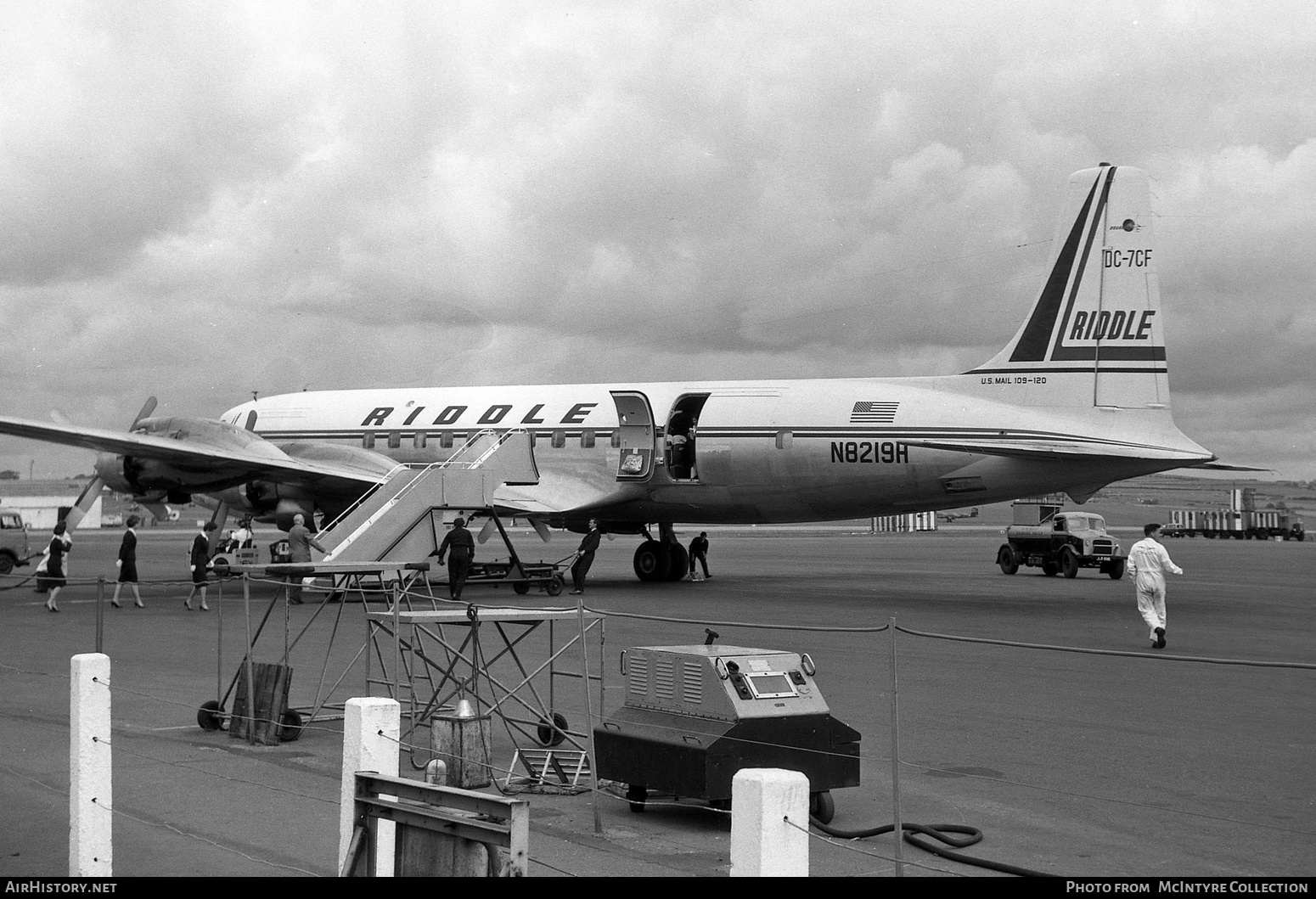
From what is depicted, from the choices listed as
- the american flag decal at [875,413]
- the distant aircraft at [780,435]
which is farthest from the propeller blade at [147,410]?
the american flag decal at [875,413]

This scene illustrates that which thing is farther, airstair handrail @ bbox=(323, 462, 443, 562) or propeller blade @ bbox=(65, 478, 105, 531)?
propeller blade @ bbox=(65, 478, 105, 531)

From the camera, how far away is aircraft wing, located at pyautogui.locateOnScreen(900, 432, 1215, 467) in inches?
862

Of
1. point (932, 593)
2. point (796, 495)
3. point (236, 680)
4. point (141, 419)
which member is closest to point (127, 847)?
point (236, 680)

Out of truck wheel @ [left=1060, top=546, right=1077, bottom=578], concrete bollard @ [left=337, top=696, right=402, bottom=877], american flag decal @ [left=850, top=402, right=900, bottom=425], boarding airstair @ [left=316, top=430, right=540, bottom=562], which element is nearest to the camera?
concrete bollard @ [left=337, top=696, right=402, bottom=877]

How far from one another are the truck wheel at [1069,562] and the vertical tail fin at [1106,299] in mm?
13244

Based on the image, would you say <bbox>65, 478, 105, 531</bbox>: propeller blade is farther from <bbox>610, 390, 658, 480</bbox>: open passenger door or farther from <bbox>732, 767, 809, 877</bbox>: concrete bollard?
<bbox>732, 767, 809, 877</bbox>: concrete bollard

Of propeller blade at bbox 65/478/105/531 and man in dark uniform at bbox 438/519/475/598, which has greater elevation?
propeller blade at bbox 65/478/105/531

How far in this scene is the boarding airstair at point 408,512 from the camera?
65.5 feet

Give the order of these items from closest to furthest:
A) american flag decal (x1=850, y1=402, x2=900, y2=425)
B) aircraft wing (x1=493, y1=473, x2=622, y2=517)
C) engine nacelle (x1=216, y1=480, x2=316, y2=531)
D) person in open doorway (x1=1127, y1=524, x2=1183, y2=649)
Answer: person in open doorway (x1=1127, y1=524, x2=1183, y2=649)
american flag decal (x1=850, y1=402, x2=900, y2=425)
aircraft wing (x1=493, y1=473, x2=622, y2=517)
engine nacelle (x1=216, y1=480, x2=316, y2=531)

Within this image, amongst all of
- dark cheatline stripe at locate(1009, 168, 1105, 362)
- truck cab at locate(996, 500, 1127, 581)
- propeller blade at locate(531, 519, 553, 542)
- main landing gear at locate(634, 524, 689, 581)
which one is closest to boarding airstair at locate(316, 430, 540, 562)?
propeller blade at locate(531, 519, 553, 542)

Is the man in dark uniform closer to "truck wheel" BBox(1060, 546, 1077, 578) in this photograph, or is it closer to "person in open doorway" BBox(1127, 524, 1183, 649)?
"person in open doorway" BBox(1127, 524, 1183, 649)

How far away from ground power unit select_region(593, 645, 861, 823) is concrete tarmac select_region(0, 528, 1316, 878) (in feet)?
0.99

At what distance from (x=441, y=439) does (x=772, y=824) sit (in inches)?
1032

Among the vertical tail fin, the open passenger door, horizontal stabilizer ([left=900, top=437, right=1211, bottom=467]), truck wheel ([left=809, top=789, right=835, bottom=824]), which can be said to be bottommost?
truck wheel ([left=809, top=789, right=835, bottom=824])
